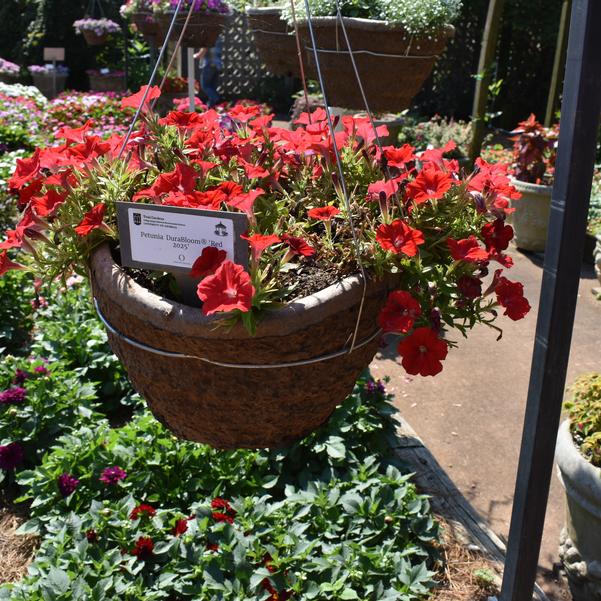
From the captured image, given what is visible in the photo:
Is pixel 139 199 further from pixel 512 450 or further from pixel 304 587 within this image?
pixel 512 450

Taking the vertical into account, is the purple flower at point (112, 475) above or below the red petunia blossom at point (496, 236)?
below

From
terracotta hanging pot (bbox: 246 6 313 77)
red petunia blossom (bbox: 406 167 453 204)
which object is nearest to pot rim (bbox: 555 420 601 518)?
red petunia blossom (bbox: 406 167 453 204)

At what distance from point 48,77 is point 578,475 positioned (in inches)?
447

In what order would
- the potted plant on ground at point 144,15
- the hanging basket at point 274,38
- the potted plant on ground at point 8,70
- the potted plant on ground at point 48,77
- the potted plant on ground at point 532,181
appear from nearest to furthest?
the hanging basket at point 274,38, the potted plant on ground at point 532,181, the potted plant on ground at point 144,15, the potted plant on ground at point 8,70, the potted plant on ground at point 48,77

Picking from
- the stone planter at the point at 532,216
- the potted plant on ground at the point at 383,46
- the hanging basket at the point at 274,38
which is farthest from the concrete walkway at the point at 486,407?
the hanging basket at the point at 274,38

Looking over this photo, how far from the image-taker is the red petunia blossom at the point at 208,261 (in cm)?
113

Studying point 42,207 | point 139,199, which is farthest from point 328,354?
point 42,207

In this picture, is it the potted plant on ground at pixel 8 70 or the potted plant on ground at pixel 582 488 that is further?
the potted plant on ground at pixel 8 70

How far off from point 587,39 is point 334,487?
5.68 ft

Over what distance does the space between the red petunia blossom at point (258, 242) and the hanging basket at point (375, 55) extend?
71.9 inches

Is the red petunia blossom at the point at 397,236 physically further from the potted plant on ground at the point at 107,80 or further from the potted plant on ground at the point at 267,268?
the potted plant on ground at the point at 107,80

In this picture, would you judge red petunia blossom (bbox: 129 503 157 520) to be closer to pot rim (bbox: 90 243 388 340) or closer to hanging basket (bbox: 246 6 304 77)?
pot rim (bbox: 90 243 388 340)

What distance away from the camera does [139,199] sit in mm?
1430

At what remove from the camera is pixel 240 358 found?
119 centimetres
